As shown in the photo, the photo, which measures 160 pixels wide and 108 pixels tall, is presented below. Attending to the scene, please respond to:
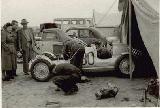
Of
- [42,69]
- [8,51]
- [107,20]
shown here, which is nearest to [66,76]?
[42,69]

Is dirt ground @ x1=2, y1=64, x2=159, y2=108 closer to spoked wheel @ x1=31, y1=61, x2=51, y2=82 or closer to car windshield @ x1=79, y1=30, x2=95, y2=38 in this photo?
spoked wheel @ x1=31, y1=61, x2=51, y2=82

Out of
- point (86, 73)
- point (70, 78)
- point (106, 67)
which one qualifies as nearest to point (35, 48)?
point (86, 73)

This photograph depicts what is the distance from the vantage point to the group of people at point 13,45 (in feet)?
37.0

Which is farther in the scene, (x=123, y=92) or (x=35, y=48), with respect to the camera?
(x=35, y=48)

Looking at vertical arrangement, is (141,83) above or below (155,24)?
below

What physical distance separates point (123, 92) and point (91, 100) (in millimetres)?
1115

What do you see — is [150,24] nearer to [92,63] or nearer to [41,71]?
[92,63]

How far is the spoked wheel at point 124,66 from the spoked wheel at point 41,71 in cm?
214

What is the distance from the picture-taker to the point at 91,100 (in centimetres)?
802

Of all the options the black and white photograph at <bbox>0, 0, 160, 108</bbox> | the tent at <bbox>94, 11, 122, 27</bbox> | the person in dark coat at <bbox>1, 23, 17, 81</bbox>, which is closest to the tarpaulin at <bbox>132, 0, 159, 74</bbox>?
the black and white photograph at <bbox>0, 0, 160, 108</bbox>

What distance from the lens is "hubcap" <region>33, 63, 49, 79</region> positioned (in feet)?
35.0

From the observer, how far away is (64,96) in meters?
8.54

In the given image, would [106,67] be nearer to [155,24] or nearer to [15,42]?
[15,42]

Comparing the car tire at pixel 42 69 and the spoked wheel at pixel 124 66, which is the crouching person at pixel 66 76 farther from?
the spoked wheel at pixel 124 66
